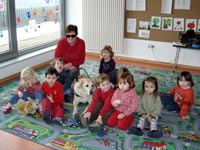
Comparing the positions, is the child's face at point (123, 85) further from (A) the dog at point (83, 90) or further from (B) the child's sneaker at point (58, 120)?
(B) the child's sneaker at point (58, 120)

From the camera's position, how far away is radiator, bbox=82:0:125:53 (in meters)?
4.92

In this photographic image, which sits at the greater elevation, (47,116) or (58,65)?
(58,65)

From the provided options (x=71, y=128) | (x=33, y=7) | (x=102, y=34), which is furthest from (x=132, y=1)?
(x=71, y=128)

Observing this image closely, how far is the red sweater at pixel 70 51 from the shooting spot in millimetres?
3539

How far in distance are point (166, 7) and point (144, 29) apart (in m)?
0.56

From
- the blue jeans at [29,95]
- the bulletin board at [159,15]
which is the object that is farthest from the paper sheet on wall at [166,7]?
the blue jeans at [29,95]

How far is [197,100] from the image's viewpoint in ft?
11.0

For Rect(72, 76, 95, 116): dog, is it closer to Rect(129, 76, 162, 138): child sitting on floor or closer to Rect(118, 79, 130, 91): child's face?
Rect(118, 79, 130, 91): child's face

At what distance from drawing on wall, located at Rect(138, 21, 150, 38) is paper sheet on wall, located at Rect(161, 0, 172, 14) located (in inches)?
14.3

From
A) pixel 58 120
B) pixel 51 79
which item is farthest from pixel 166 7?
pixel 58 120

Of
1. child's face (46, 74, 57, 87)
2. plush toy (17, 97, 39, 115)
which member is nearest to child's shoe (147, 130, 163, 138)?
child's face (46, 74, 57, 87)

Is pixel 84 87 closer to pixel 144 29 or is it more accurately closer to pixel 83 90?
pixel 83 90

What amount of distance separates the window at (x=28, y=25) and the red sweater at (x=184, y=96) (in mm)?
2654

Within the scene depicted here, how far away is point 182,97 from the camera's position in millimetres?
2914
